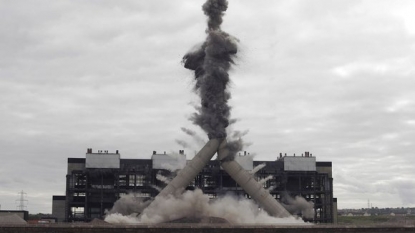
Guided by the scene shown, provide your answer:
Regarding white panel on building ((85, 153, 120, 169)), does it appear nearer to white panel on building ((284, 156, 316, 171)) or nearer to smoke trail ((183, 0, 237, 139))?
smoke trail ((183, 0, 237, 139))

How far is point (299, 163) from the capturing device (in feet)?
369

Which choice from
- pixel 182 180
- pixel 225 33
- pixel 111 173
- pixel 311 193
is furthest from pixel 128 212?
pixel 311 193

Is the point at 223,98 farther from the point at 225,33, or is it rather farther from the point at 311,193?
the point at 311,193

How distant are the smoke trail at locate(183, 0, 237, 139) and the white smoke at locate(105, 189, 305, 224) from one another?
386 inches

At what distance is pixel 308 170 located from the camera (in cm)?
11225

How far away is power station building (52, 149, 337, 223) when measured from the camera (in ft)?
346

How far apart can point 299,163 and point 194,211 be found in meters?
46.0

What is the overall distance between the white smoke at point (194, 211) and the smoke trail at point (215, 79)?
32.2ft

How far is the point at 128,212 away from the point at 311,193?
42.9m

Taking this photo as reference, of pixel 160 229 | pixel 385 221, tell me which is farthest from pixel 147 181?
pixel 385 221

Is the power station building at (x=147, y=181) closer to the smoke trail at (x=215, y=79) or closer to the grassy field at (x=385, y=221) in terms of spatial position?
the grassy field at (x=385, y=221)

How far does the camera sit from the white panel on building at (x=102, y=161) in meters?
106

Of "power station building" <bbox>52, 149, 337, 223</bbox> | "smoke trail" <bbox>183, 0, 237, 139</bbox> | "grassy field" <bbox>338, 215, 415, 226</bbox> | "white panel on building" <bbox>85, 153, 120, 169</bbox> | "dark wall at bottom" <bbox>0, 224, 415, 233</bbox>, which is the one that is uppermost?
"smoke trail" <bbox>183, 0, 237, 139</bbox>

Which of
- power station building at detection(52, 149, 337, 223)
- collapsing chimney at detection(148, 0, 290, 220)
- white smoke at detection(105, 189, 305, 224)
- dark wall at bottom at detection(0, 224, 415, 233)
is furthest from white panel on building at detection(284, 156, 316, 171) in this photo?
Result: dark wall at bottom at detection(0, 224, 415, 233)
